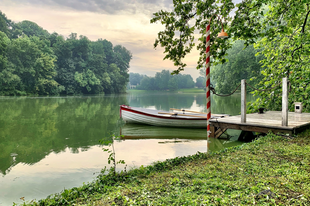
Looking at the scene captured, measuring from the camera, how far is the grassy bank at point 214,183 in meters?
2.90

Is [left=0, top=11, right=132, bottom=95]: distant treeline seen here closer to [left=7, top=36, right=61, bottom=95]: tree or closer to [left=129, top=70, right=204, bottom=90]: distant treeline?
[left=7, top=36, right=61, bottom=95]: tree

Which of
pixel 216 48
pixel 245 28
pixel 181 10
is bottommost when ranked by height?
pixel 216 48

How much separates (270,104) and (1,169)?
36.0ft

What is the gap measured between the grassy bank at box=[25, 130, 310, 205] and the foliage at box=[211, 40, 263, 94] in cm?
3239

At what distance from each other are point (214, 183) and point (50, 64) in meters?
49.9

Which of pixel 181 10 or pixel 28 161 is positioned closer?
pixel 28 161

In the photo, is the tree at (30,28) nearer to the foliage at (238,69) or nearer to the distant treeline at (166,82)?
the foliage at (238,69)

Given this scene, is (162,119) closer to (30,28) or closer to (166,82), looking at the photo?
(30,28)

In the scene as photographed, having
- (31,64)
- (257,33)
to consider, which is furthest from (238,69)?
(31,64)

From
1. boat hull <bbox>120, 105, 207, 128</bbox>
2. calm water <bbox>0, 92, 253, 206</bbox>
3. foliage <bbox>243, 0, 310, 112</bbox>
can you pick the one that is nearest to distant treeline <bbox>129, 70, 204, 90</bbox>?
boat hull <bbox>120, 105, 207, 128</bbox>

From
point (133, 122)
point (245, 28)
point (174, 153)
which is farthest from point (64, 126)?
point (245, 28)

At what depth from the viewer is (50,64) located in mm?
46406

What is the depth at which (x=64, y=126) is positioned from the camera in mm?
12688

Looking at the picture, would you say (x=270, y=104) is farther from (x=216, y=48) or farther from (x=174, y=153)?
(x=174, y=153)
